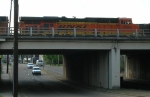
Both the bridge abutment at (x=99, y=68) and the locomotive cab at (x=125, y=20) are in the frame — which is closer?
the bridge abutment at (x=99, y=68)

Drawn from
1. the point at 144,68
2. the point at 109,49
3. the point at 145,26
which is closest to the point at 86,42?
the point at 109,49

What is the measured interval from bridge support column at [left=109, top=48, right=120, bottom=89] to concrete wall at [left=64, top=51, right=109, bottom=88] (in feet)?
2.67

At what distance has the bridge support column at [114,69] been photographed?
34.8 metres

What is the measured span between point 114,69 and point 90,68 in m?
7.56

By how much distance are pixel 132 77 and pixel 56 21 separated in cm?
2362

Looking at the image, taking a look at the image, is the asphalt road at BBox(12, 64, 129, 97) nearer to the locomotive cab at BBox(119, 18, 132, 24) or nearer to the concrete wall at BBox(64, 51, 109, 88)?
the concrete wall at BBox(64, 51, 109, 88)

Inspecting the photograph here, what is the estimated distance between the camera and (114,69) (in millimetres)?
35125

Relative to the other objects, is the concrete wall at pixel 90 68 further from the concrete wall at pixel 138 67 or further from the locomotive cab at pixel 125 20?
the concrete wall at pixel 138 67

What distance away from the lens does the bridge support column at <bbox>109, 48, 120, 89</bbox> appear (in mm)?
34812

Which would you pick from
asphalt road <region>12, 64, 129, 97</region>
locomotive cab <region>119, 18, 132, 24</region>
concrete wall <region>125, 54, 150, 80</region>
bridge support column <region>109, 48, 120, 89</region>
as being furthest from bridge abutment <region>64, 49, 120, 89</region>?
concrete wall <region>125, 54, 150, 80</region>

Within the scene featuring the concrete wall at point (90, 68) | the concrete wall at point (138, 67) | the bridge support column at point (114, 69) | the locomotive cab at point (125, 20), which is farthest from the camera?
the concrete wall at point (138, 67)

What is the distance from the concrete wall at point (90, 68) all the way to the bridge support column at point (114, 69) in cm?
81

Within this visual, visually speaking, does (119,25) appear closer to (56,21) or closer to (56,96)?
(56,21)

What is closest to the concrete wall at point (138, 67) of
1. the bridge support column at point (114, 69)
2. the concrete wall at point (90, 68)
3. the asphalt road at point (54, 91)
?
the concrete wall at point (90, 68)
